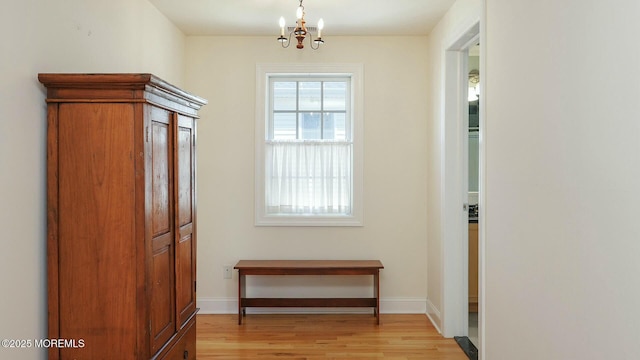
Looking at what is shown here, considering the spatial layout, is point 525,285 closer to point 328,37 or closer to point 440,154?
point 440,154

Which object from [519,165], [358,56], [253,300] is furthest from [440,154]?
[253,300]

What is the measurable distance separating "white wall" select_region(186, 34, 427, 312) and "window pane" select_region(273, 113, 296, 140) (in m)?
0.26

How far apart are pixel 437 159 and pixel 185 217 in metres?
2.35

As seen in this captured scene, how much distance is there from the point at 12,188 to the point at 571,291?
93.0 inches

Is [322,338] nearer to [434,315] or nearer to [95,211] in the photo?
[434,315]

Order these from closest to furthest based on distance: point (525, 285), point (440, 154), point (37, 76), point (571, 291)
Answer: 1. point (571, 291)
2. point (37, 76)
3. point (525, 285)
4. point (440, 154)

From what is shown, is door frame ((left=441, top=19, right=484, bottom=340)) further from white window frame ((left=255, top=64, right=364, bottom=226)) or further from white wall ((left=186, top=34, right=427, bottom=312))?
white window frame ((left=255, top=64, right=364, bottom=226))

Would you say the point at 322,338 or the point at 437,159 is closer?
the point at 322,338

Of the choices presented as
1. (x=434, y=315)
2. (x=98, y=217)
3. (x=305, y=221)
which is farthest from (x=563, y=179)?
(x=305, y=221)

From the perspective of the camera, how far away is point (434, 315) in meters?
4.51

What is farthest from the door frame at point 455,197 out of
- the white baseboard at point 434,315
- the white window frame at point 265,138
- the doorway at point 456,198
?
the white window frame at point 265,138

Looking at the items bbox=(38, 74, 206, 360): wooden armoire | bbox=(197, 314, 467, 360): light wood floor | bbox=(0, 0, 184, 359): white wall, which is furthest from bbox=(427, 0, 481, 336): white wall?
bbox=(0, 0, 184, 359): white wall

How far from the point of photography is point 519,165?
2539mm

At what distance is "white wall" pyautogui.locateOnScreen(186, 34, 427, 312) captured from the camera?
481cm
